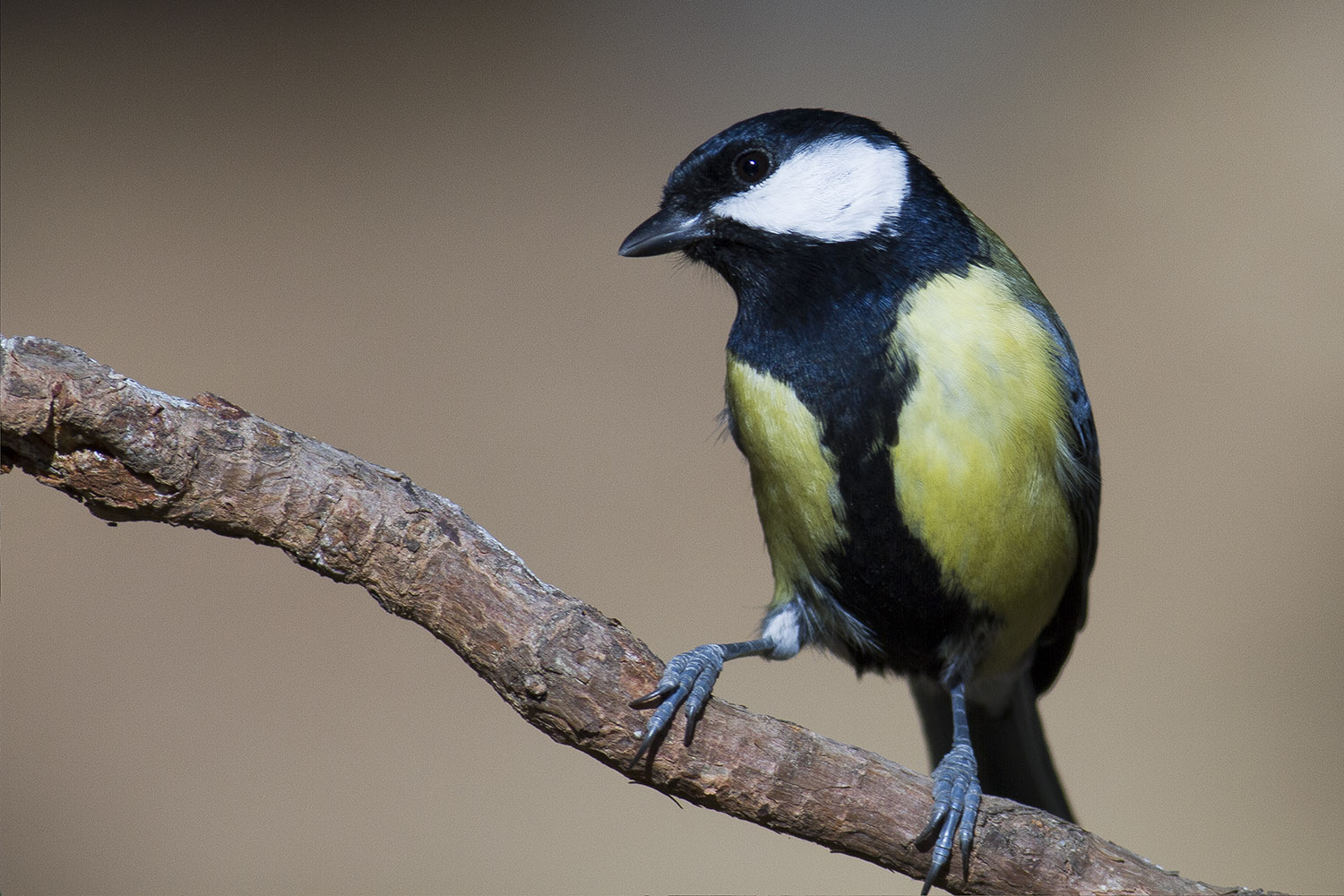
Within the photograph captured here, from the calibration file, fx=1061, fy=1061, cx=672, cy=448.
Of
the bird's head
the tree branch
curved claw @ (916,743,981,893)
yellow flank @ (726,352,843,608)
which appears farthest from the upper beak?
curved claw @ (916,743,981,893)

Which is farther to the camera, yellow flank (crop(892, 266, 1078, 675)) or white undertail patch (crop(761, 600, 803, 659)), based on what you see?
white undertail patch (crop(761, 600, 803, 659))

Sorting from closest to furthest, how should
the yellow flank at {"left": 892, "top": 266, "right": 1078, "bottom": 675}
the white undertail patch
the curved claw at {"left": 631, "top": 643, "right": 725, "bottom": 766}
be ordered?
the curved claw at {"left": 631, "top": 643, "right": 725, "bottom": 766} → the yellow flank at {"left": 892, "top": 266, "right": 1078, "bottom": 675} → the white undertail patch

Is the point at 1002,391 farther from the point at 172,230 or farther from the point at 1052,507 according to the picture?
the point at 172,230

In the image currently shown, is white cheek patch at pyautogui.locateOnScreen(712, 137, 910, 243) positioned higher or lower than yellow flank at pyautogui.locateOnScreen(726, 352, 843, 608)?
higher

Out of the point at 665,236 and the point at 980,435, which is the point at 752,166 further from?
the point at 980,435

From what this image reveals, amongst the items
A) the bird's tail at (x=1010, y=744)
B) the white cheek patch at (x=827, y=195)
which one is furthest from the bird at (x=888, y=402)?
the bird's tail at (x=1010, y=744)

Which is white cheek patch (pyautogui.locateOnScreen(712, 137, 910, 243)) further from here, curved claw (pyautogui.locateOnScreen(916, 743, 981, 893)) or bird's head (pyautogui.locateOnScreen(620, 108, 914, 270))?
curved claw (pyautogui.locateOnScreen(916, 743, 981, 893))
